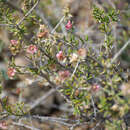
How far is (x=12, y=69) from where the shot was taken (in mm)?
1328

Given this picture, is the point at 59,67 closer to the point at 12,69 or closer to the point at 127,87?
the point at 12,69

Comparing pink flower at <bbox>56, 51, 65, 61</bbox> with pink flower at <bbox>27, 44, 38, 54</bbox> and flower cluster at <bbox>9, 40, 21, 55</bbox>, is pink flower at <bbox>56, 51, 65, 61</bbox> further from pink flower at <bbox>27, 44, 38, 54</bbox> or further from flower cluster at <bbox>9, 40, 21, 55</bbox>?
flower cluster at <bbox>9, 40, 21, 55</bbox>

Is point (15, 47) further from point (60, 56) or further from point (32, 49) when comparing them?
point (60, 56)

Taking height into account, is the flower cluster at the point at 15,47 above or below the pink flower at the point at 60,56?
above

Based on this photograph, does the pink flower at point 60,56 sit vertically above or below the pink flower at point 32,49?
below

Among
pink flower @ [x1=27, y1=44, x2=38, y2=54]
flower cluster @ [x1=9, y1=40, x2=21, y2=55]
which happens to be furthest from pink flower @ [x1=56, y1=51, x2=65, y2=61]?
flower cluster @ [x1=9, y1=40, x2=21, y2=55]

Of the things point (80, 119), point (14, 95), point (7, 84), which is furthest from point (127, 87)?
point (7, 84)

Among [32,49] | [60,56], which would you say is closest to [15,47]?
[32,49]

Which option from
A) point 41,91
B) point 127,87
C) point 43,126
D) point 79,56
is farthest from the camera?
point 41,91

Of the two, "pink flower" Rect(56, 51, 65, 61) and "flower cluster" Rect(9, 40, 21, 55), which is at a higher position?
"flower cluster" Rect(9, 40, 21, 55)

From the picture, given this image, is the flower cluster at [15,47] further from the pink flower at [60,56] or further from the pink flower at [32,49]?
the pink flower at [60,56]

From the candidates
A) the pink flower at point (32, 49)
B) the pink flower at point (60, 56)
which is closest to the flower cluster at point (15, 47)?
the pink flower at point (32, 49)

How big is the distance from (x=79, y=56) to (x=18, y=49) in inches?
15.9

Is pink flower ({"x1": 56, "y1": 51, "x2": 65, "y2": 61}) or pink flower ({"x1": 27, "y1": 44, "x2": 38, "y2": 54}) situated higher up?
pink flower ({"x1": 27, "y1": 44, "x2": 38, "y2": 54})
